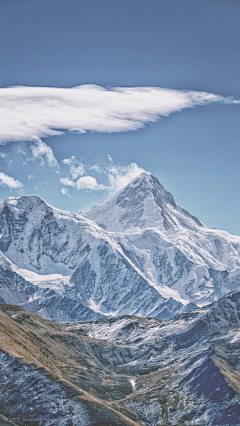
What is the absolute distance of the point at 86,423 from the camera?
654 feet

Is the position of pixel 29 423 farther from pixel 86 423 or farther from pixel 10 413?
pixel 86 423

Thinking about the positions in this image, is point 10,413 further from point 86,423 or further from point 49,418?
point 86,423

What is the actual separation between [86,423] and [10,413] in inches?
1118

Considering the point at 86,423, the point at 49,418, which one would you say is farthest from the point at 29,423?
the point at 86,423

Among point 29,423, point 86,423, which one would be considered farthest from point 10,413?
point 86,423

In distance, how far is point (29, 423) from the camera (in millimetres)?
193625

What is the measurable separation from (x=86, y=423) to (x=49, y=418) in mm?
13935

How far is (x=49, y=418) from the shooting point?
19938 centimetres

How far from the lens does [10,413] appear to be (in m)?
198

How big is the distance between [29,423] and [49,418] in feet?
28.5

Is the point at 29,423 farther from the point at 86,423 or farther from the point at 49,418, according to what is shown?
the point at 86,423

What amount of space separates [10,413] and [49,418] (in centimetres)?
1452

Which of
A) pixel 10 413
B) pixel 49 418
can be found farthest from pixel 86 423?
pixel 10 413
